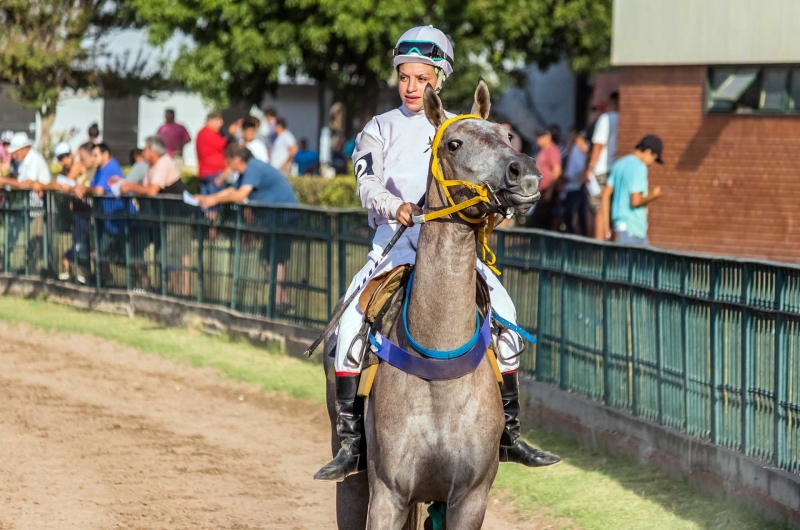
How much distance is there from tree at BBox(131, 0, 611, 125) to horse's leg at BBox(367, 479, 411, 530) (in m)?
21.4

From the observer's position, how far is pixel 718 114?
19.6m

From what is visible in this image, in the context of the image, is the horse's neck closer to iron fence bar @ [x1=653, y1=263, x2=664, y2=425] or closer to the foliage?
the foliage

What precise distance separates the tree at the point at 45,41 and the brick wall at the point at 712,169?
47.6ft

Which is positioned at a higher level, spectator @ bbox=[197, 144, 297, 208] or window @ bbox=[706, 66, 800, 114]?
window @ bbox=[706, 66, 800, 114]

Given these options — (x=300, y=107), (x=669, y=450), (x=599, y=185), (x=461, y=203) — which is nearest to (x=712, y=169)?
(x=599, y=185)

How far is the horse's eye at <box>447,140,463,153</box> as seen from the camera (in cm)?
539

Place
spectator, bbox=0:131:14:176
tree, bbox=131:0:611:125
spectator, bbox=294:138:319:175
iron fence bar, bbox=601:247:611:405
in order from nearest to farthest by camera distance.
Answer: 1. iron fence bar, bbox=601:247:611:405
2. spectator, bbox=0:131:14:176
3. tree, bbox=131:0:611:125
4. spectator, bbox=294:138:319:175

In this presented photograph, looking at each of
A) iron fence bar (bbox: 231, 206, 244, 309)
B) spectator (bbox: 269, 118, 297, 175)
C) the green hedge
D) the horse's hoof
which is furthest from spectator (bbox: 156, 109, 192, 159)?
the horse's hoof

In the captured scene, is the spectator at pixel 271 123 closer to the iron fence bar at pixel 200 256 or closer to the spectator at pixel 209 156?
the spectator at pixel 209 156

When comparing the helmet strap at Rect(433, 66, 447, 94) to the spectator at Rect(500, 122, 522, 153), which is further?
the helmet strap at Rect(433, 66, 447, 94)

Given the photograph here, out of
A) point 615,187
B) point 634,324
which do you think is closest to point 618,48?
point 615,187

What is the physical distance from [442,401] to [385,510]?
20.5 inches

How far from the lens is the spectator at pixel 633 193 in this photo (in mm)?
13273

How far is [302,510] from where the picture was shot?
8.48 metres
